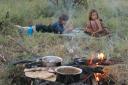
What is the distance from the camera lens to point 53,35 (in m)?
8.73

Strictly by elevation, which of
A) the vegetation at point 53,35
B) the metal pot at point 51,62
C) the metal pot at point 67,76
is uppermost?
the vegetation at point 53,35

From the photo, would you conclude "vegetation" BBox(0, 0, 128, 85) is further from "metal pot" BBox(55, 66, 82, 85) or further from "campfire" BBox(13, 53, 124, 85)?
"metal pot" BBox(55, 66, 82, 85)

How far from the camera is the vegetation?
24.4 ft

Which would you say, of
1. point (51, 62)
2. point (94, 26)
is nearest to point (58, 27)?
point (94, 26)

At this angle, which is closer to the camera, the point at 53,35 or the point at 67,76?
the point at 67,76

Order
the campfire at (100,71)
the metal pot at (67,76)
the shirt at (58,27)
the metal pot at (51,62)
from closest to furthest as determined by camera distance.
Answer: the metal pot at (67,76) < the campfire at (100,71) < the metal pot at (51,62) < the shirt at (58,27)

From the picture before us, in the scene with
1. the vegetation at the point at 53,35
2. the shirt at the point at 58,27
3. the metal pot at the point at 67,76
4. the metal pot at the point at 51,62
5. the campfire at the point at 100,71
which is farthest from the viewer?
the shirt at the point at 58,27

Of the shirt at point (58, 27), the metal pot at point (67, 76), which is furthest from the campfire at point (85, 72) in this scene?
the shirt at point (58, 27)

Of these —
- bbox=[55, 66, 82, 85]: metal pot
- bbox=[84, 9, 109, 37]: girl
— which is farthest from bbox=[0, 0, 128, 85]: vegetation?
bbox=[55, 66, 82, 85]: metal pot

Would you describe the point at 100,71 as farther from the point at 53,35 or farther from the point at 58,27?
the point at 58,27

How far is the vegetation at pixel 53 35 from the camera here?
7.44 m

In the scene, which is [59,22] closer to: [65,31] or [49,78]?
[65,31]

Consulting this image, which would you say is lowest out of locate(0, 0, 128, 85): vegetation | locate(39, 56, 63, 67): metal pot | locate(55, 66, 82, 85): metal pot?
locate(55, 66, 82, 85): metal pot

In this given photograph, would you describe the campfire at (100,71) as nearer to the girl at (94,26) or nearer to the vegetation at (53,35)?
the vegetation at (53,35)
